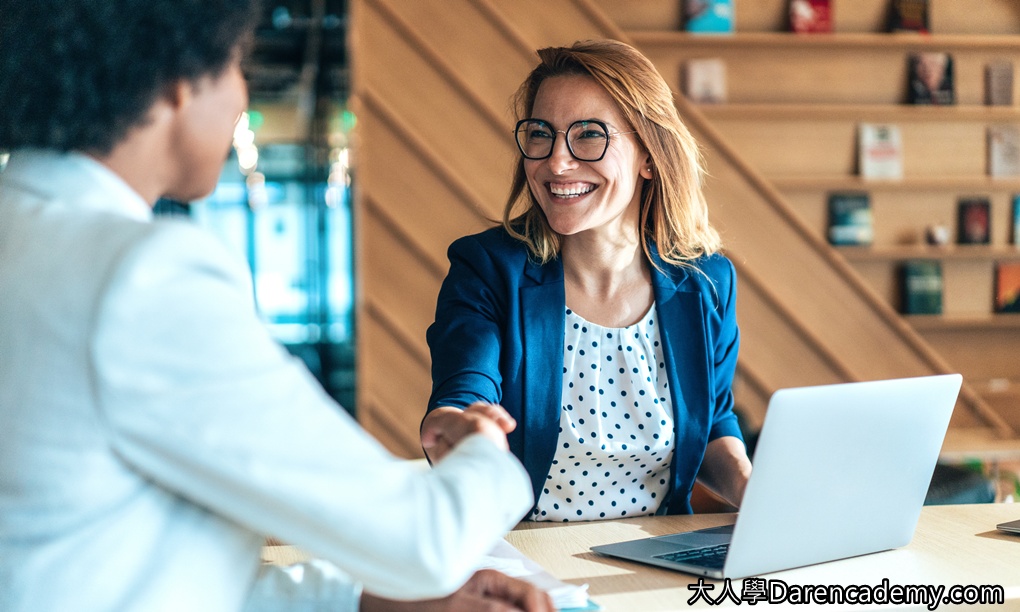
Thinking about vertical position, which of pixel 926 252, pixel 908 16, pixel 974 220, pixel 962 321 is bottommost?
pixel 962 321

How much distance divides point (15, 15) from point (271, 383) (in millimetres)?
428

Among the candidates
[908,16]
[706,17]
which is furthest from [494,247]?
[908,16]

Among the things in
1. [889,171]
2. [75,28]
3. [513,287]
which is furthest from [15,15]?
→ [889,171]

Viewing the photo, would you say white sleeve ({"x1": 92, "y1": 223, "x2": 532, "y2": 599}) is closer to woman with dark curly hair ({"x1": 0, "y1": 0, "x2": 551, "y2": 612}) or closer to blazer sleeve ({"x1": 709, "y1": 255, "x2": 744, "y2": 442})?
woman with dark curly hair ({"x1": 0, "y1": 0, "x2": 551, "y2": 612})

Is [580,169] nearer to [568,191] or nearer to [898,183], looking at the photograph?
[568,191]

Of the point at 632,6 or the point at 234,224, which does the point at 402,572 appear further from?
the point at 234,224

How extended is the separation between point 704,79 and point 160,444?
4.25 metres

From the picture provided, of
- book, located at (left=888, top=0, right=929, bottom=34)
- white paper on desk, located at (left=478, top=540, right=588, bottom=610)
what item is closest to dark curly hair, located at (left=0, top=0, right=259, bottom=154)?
white paper on desk, located at (left=478, top=540, right=588, bottom=610)

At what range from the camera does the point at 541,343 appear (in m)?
1.96

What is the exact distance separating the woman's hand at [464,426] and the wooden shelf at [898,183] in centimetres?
372

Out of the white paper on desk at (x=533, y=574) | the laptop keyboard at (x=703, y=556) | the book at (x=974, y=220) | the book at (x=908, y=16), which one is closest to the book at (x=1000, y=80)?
the book at (x=908, y=16)

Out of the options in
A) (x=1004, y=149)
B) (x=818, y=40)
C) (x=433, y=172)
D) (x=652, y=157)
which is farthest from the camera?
(x=1004, y=149)

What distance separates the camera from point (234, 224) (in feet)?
34.7

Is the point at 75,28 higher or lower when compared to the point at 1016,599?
higher
